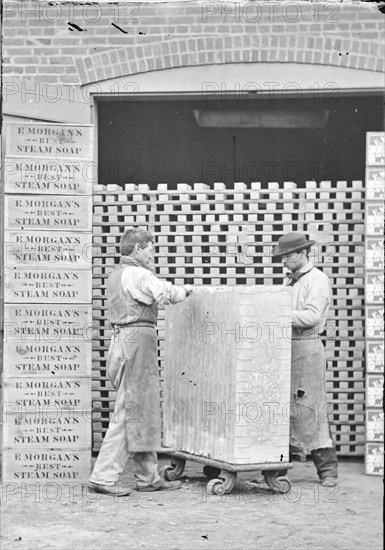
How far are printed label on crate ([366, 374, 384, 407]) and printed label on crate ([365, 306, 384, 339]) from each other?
36 cm

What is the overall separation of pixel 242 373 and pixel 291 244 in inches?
50.0

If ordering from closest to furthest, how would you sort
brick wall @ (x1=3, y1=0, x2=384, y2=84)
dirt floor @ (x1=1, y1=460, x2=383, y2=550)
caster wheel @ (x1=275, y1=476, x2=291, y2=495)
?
dirt floor @ (x1=1, y1=460, x2=383, y2=550) → caster wheel @ (x1=275, y1=476, x2=291, y2=495) → brick wall @ (x1=3, y1=0, x2=384, y2=84)

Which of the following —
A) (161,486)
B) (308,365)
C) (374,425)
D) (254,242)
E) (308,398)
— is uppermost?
(254,242)

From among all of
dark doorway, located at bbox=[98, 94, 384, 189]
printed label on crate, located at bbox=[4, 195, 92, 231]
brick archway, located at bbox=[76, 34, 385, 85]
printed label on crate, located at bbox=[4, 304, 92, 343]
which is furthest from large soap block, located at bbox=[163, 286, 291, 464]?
dark doorway, located at bbox=[98, 94, 384, 189]

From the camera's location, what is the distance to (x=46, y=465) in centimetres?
862

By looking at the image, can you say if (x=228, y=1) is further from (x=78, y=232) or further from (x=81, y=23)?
(x=78, y=232)

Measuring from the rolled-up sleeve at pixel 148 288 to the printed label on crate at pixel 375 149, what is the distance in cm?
217

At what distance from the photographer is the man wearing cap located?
27.0ft

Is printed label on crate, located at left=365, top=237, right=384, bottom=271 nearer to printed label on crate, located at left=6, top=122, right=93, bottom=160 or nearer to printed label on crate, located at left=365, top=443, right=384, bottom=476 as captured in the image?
printed label on crate, located at left=365, top=443, right=384, bottom=476

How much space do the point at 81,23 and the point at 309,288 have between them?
399cm

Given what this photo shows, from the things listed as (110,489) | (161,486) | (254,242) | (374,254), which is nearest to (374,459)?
(374,254)

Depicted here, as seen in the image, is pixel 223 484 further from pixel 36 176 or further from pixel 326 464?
pixel 36 176

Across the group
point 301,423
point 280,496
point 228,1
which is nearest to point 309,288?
point 301,423

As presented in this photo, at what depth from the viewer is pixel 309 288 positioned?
850cm
